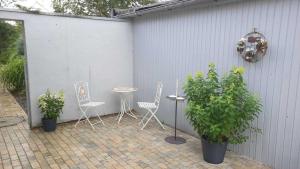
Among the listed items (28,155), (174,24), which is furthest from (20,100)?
(174,24)

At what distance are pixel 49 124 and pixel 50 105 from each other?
383mm

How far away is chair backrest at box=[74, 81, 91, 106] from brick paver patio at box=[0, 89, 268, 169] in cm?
59

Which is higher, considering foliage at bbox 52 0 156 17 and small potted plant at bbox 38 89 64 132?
foliage at bbox 52 0 156 17

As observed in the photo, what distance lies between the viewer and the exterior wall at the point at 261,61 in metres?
3.16

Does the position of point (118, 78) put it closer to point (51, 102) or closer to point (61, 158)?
point (51, 102)

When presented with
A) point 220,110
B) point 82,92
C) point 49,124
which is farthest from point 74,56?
point 220,110

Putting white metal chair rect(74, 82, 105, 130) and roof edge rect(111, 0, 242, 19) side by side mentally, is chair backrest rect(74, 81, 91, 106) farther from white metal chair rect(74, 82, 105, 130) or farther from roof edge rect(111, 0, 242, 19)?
roof edge rect(111, 0, 242, 19)

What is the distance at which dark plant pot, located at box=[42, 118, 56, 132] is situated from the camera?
4762mm

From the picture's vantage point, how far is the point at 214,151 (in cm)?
351

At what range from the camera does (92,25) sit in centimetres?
540

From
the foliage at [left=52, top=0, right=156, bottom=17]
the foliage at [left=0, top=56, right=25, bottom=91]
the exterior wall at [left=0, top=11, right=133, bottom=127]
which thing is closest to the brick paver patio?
the exterior wall at [left=0, top=11, right=133, bottom=127]

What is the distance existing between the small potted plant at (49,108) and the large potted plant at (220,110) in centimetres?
272

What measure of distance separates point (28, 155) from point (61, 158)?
545mm

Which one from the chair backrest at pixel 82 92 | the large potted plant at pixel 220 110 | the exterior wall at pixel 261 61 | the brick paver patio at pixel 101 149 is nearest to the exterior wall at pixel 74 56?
the chair backrest at pixel 82 92
